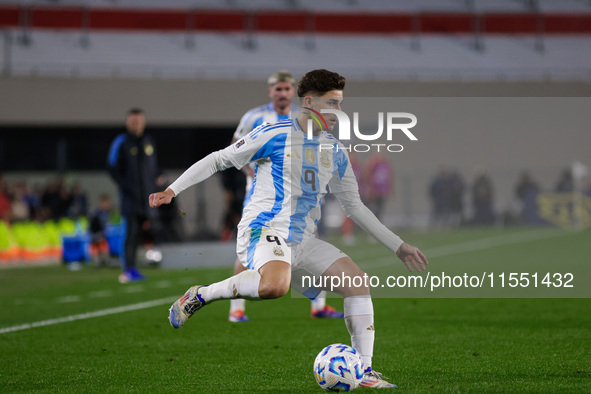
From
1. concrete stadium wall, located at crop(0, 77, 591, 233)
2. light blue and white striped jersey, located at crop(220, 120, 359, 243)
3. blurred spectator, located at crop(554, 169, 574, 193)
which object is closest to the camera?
light blue and white striped jersey, located at crop(220, 120, 359, 243)

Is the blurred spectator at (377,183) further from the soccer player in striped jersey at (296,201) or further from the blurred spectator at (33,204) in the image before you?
the soccer player in striped jersey at (296,201)

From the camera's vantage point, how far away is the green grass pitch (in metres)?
4.79

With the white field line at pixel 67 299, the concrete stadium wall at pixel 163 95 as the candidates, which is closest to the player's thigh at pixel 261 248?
the white field line at pixel 67 299

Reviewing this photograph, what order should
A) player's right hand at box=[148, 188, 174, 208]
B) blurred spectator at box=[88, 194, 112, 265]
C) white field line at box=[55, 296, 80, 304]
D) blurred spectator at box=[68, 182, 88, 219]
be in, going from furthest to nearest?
blurred spectator at box=[68, 182, 88, 219] → blurred spectator at box=[88, 194, 112, 265] → white field line at box=[55, 296, 80, 304] → player's right hand at box=[148, 188, 174, 208]

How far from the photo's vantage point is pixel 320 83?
4902 mm

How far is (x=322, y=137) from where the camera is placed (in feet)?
16.5

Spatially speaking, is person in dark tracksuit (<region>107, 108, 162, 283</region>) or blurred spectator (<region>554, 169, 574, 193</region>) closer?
person in dark tracksuit (<region>107, 108, 162, 283</region>)

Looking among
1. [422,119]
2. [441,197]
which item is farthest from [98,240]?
[422,119]

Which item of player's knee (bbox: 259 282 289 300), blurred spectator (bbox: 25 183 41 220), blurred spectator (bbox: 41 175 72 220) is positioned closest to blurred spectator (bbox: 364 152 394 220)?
blurred spectator (bbox: 41 175 72 220)

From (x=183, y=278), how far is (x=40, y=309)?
3.71 metres

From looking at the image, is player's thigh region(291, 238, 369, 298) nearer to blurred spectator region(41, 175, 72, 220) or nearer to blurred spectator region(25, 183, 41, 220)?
blurred spectator region(41, 175, 72, 220)

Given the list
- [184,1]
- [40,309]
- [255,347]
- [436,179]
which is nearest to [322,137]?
[255,347]

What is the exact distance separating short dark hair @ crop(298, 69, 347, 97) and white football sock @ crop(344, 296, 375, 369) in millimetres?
1211

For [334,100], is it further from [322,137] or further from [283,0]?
[283,0]
